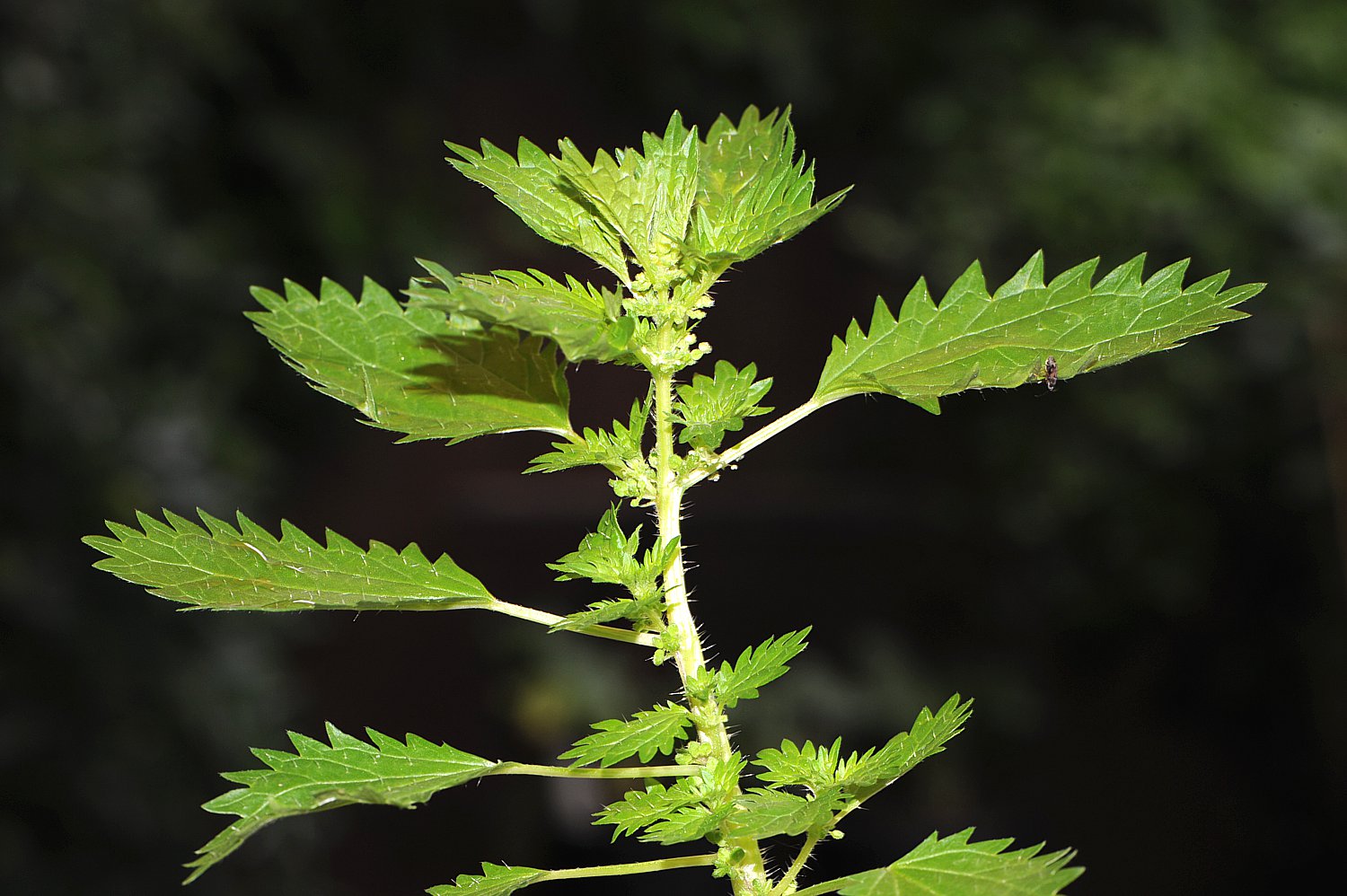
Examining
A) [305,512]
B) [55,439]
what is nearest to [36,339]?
[55,439]

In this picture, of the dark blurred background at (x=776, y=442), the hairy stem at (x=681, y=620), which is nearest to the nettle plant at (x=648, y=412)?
the hairy stem at (x=681, y=620)

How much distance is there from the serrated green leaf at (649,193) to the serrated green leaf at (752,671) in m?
0.13

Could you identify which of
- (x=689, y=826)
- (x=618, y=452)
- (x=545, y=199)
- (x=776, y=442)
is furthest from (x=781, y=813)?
(x=776, y=442)

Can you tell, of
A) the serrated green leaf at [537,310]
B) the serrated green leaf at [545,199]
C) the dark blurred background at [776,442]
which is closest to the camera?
the serrated green leaf at [537,310]

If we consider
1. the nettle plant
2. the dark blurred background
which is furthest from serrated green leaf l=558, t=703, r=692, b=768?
the dark blurred background

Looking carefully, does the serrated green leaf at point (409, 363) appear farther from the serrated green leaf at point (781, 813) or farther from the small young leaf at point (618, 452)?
the serrated green leaf at point (781, 813)

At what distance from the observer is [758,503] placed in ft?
13.8

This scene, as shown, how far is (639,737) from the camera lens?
413 mm

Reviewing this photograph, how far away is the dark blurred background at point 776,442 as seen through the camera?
2.27 meters

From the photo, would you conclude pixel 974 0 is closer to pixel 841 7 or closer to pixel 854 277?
pixel 841 7

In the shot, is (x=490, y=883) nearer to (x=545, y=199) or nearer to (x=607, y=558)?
(x=607, y=558)

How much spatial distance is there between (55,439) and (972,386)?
2.02 m

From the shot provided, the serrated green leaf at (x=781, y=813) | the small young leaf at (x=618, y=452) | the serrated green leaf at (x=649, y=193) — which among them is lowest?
the serrated green leaf at (x=781, y=813)

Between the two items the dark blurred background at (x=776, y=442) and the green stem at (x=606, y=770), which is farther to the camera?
the dark blurred background at (x=776, y=442)
